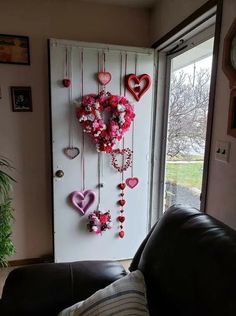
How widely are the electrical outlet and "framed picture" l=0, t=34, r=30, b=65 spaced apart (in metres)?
1.64

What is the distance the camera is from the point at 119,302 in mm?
928

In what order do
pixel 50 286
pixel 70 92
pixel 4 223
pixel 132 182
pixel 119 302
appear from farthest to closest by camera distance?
pixel 132 182 < pixel 70 92 < pixel 4 223 < pixel 50 286 < pixel 119 302

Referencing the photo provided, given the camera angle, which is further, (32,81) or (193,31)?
(32,81)

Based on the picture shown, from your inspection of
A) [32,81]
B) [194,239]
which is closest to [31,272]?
[194,239]

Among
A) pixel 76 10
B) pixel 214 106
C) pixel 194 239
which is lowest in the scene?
pixel 194 239

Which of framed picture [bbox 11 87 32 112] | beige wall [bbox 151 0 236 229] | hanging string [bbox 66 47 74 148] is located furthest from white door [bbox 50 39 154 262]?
beige wall [bbox 151 0 236 229]

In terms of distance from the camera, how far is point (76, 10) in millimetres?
2100

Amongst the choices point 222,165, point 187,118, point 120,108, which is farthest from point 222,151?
point 120,108

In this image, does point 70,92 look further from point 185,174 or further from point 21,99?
point 185,174

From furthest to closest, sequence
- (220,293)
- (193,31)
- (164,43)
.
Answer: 1. (164,43)
2. (193,31)
3. (220,293)

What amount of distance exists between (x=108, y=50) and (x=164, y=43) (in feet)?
1.51

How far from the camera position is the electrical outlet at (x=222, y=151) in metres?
1.38

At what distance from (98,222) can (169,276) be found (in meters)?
1.30

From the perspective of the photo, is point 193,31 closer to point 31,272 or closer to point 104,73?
point 104,73
